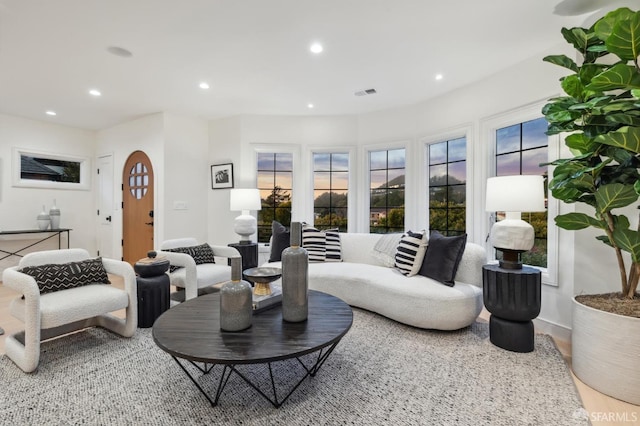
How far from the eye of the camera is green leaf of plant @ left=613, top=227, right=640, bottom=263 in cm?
182

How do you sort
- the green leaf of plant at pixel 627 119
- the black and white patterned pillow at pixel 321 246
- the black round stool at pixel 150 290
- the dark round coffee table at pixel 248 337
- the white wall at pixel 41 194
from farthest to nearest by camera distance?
the white wall at pixel 41 194
the black and white patterned pillow at pixel 321 246
the black round stool at pixel 150 290
the green leaf of plant at pixel 627 119
the dark round coffee table at pixel 248 337

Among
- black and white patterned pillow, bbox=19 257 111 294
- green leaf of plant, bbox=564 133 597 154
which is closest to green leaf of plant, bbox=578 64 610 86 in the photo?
green leaf of plant, bbox=564 133 597 154

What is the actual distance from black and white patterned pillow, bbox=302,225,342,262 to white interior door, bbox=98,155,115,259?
3.94 meters

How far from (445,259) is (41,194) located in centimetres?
641

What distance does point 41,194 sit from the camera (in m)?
5.22

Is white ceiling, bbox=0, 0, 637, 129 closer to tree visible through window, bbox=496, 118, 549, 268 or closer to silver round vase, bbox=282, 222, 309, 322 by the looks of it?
tree visible through window, bbox=496, 118, 549, 268

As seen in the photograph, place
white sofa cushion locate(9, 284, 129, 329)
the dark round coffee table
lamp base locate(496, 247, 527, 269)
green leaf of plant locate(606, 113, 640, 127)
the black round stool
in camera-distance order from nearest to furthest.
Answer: the dark round coffee table, green leaf of plant locate(606, 113, 640, 127), white sofa cushion locate(9, 284, 129, 329), lamp base locate(496, 247, 527, 269), the black round stool

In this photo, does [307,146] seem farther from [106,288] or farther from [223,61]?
[106,288]

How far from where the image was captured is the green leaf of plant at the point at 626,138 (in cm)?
164

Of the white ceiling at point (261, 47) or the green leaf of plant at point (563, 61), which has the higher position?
the white ceiling at point (261, 47)

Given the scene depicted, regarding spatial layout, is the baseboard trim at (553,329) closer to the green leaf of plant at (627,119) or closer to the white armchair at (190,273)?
the green leaf of plant at (627,119)

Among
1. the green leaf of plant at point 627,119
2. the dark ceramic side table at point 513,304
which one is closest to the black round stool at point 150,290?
the dark ceramic side table at point 513,304

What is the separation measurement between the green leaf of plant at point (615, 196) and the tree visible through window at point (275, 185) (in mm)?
3827

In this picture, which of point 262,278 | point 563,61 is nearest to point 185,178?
point 262,278
